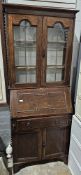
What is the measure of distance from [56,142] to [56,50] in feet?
3.95

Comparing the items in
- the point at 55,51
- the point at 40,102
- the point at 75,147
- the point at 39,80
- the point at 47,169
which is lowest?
the point at 47,169

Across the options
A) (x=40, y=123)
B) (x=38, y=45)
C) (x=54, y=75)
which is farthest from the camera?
(x=54, y=75)

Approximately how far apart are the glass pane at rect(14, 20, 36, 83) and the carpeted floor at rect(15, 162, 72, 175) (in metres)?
1.19

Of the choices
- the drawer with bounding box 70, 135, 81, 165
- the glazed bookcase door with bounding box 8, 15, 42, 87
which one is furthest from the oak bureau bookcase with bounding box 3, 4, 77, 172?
the drawer with bounding box 70, 135, 81, 165

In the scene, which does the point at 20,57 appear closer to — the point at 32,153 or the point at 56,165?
the point at 32,153

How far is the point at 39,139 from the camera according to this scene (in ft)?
7.41

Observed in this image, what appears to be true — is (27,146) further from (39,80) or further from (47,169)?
(39,80)

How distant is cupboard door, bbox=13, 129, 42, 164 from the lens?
2.19 m

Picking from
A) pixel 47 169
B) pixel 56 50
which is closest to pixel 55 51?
pixel 56 50

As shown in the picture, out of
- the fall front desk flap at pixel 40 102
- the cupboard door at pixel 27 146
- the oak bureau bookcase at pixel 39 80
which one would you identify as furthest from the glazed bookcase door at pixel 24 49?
the cupboard door at pixel 27 146

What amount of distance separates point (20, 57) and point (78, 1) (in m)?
1.08

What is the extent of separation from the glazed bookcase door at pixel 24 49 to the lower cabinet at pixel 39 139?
1.63 ft

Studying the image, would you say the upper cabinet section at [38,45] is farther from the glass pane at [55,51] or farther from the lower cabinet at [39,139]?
the lower cabinet at [39,139]

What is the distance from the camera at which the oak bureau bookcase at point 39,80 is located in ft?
6.56
